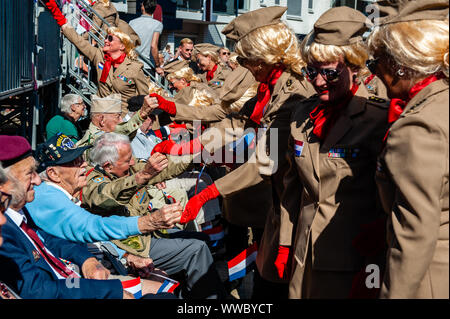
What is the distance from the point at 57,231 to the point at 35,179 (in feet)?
1.44

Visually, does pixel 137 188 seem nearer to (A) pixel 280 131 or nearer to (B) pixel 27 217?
(B) pixel 27 217

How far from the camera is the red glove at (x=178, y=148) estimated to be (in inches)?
173

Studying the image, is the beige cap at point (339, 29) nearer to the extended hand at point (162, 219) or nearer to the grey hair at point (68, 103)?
the extended hand at point (162, 219)

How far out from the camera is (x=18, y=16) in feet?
18.5

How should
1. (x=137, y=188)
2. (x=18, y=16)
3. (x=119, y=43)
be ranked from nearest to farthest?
(x=137, y=188)
(x=18, y=16)
(x=119, y=43)

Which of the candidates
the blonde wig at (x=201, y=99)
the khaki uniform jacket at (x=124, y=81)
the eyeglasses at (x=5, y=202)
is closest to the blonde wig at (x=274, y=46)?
the eyeglasses at (x=5, y=202)

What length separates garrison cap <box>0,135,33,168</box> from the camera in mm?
2725

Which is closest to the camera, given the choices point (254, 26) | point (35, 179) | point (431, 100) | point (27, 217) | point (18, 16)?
point (431, 100)

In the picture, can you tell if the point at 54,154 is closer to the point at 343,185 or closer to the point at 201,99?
the point at 343,185

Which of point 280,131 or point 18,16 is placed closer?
point 280,131

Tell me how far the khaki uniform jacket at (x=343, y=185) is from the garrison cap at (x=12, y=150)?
1444mm

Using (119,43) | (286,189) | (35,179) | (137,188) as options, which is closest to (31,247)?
(35,179)

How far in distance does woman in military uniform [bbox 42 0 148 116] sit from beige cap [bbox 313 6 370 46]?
4519mm

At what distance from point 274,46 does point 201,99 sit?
10.1 feet
